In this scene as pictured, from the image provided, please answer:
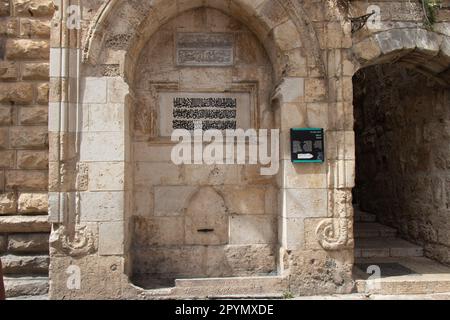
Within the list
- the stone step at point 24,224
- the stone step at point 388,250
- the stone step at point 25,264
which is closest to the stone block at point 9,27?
the stone step at point 24,224

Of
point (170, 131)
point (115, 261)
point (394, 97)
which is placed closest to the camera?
point (115, 261)

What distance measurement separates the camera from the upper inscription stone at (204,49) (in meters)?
4.84

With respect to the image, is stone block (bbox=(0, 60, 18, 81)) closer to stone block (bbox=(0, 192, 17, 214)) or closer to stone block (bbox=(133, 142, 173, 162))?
stone block (bbox=(0, 192, 17, 214))

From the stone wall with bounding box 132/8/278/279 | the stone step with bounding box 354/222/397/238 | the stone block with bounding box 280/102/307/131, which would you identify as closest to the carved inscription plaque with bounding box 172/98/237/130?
the stone wall with bounding box 132/8/278/279

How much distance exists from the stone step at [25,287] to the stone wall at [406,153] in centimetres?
529

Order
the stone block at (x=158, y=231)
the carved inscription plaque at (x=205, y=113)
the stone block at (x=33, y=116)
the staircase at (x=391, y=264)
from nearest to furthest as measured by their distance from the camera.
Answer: the staircase at (x=391, y=264), the stone block at (x=33, y=116), the stone block at (x=158, y=231), the carved inscription plaque at (x=205, y=113)

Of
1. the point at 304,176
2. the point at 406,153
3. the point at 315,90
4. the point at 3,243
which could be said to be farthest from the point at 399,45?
the point at 3,243

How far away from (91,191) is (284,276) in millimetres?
2437

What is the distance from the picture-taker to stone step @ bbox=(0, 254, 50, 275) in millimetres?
4340

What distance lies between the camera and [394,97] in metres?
6.33

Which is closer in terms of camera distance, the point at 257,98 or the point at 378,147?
the point at 257,98

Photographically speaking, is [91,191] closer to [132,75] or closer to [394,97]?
[132,75]

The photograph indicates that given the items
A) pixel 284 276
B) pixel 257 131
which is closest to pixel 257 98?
pixel 257 131

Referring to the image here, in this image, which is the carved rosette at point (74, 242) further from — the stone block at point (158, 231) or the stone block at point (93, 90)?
the stone block at point (93, 90)
